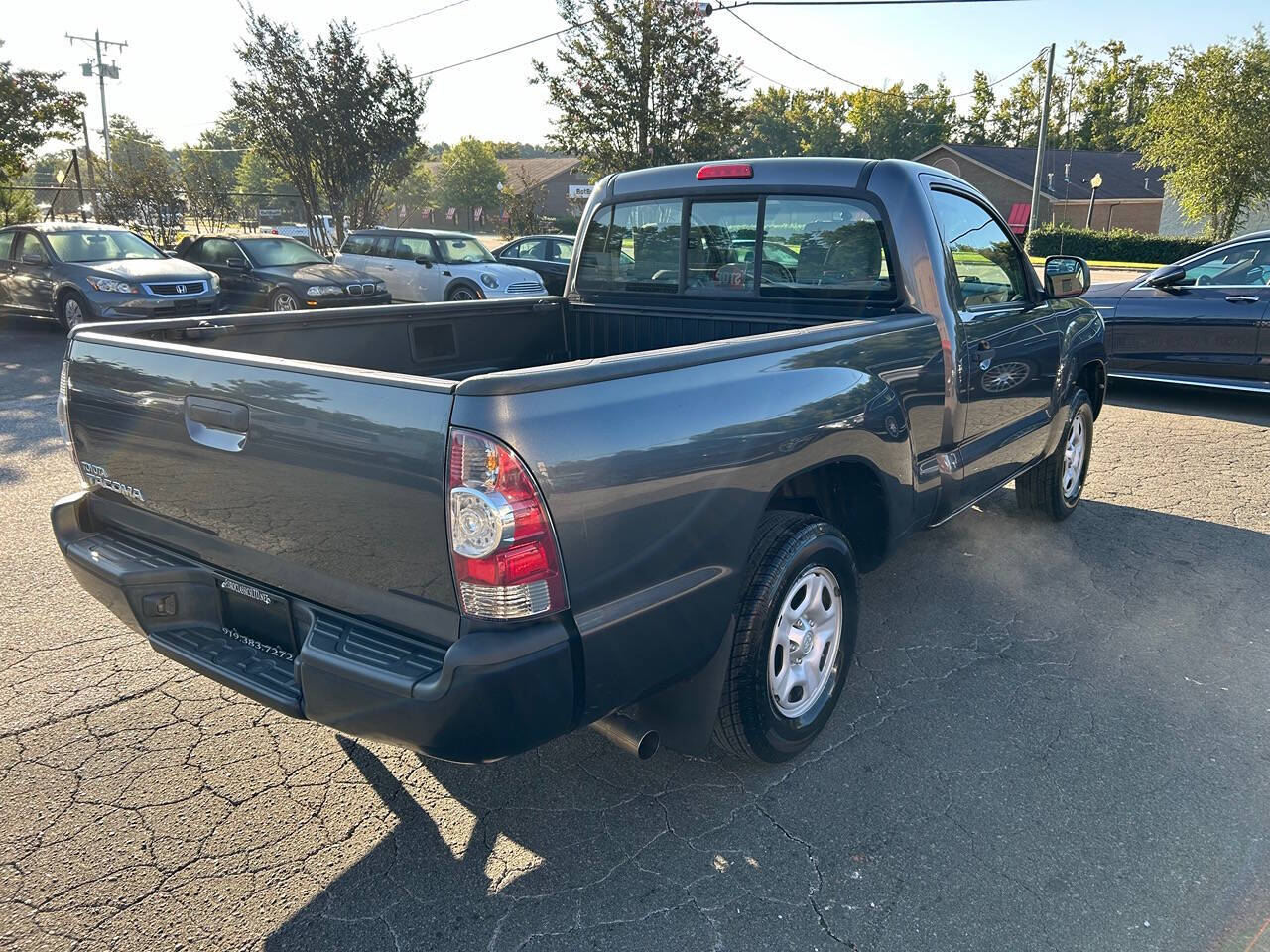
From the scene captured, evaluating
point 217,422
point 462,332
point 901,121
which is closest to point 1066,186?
point 901,121

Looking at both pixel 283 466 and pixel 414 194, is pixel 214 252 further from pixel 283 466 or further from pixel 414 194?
pixel 414 194

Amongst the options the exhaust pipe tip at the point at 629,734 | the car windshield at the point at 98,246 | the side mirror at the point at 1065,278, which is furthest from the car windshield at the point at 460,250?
the exhaust pipe tip at the point at 629,734

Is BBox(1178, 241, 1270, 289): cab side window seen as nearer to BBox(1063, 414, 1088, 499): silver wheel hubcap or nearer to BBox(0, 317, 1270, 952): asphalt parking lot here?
BBox(1063, 414, 1088, 499): silver wheel hubcap

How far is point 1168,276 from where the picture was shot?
27.5ft

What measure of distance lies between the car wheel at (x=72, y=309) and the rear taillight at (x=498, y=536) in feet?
42.1

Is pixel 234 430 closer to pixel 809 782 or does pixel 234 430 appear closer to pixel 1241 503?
pixel 809 782

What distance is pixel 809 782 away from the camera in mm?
2932

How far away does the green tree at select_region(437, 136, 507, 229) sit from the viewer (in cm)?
6856

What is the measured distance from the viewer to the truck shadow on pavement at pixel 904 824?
2312 mm

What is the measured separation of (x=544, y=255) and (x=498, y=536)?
16.8 metres

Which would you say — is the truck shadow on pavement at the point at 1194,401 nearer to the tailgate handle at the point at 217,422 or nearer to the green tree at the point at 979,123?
the tailgate handle at the point at 217,422

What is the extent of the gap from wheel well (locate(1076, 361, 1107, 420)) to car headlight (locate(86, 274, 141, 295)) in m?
11.9

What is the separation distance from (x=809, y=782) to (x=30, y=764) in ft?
8.66

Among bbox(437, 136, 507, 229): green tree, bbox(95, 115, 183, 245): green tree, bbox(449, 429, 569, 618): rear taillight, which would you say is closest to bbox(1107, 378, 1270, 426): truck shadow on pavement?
bbox(449, 429, 569, 618): rear taillight
